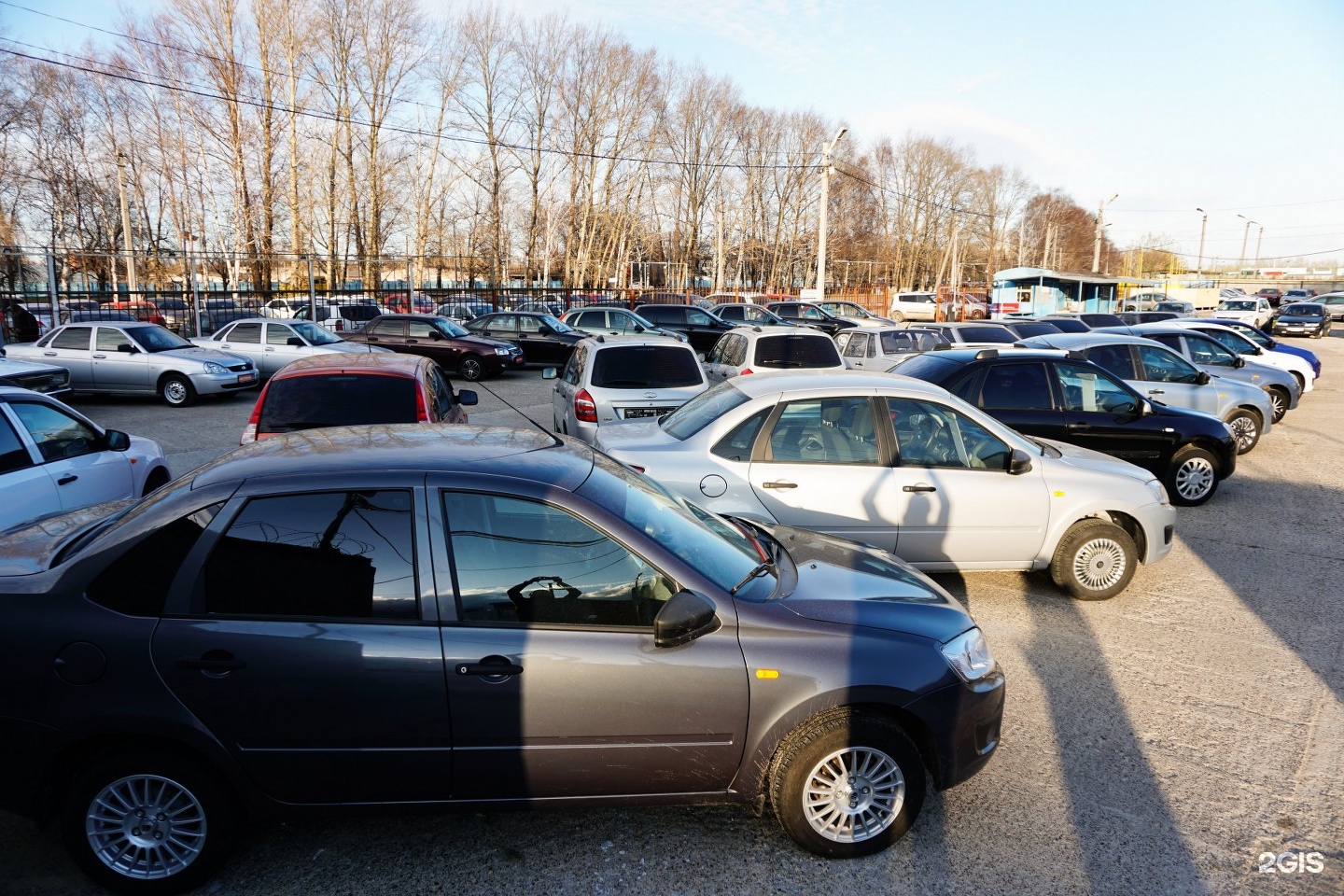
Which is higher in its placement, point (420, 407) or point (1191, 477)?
point (420, 407)

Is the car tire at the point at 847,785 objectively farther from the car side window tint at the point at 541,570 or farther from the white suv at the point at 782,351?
the white suv at the point at 782,351

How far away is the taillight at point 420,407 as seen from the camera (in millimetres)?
6945

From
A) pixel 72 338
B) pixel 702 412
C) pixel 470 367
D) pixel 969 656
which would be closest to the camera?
pixel 969 656

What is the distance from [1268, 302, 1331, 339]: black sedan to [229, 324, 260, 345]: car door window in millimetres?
43552

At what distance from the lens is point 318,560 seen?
3045 mm

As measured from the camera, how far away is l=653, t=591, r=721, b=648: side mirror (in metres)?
2.99

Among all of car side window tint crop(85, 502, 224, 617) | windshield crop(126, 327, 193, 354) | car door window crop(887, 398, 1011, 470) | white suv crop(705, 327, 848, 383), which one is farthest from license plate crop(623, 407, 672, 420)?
windshield crop(126, 327, 193, 354)

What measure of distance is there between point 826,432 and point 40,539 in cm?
454

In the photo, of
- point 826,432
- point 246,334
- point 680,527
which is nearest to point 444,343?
point 246,334

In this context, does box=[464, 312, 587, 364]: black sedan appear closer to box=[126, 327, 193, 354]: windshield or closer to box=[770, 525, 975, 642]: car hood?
box=[126, 327, 193, 354]: windshield

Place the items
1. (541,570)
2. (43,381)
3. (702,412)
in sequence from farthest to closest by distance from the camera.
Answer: (43,381), (702,412), (541,570)

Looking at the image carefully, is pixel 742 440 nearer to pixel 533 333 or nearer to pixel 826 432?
pixel 826 432

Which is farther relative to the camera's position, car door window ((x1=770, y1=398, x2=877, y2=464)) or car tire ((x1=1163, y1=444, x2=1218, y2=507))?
car tire ((x1=1163, y1=444, x2=1218, y2=507))

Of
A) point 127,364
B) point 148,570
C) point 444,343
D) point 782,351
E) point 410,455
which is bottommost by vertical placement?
point 127,364
